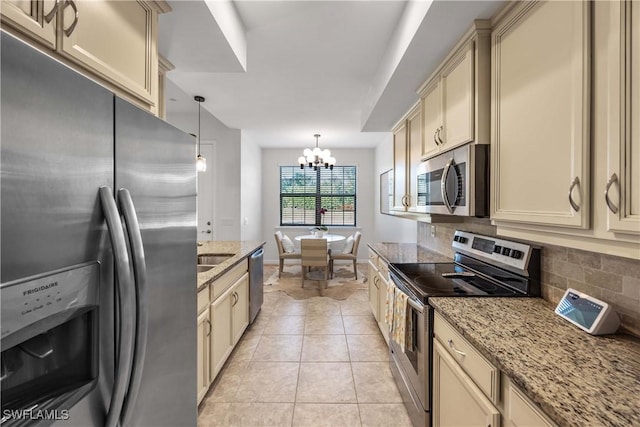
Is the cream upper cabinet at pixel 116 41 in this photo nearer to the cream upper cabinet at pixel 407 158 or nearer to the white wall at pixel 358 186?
the cream upper cabinet at pixel 407 158

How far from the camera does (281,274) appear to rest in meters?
5.53

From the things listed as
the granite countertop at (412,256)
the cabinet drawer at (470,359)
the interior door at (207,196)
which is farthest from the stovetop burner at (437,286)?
the interior door at (207,196)

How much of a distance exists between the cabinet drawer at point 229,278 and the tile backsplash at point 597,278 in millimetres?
1968

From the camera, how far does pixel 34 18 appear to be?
2.45ft

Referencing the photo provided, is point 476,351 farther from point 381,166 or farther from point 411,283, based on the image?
point 381,166

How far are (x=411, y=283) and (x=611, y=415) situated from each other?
42.4 inches

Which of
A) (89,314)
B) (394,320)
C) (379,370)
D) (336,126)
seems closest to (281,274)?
(336,126)

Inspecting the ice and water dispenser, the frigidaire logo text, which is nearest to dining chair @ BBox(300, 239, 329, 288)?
the ice and water dispenser

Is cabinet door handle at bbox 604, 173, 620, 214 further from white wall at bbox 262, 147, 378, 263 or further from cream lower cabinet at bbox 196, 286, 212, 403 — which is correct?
white wall at bbox 262, 147, 378, 263

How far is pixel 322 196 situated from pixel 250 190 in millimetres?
1824

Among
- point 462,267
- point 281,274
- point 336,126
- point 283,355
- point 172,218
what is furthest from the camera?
→ point 281,274

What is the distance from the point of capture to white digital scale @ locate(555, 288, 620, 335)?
1.08 meters

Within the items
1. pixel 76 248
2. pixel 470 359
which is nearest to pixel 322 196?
pixel 470 359

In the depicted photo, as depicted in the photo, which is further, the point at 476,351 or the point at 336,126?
the point at 336,126
